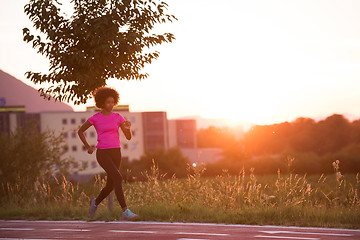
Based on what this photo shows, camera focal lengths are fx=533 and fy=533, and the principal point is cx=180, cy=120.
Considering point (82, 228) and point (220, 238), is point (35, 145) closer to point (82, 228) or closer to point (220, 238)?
point (82, 228)

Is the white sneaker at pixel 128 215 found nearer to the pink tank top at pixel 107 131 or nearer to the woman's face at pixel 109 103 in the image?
the pink tank top at pixel 107 131

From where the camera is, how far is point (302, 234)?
6.66 metres

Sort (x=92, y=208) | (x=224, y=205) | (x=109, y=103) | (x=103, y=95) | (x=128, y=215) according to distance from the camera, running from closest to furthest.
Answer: (x=128, y=215) < (x=109, y=103) < (x=103, y=95) < (x=92, y=208) < (x=224, y=205)

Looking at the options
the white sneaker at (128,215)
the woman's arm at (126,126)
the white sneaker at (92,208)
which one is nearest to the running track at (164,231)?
the white sneaker at (128,215)

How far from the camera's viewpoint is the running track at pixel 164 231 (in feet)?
21.5

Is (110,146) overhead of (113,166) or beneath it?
overhead

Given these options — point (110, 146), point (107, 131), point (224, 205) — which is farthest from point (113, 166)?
point (224, 205)

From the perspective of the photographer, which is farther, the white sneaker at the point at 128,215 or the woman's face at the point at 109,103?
the woman's face at the point at 109,103

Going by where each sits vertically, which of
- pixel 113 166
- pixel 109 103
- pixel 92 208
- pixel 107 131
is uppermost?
pixel 109 103

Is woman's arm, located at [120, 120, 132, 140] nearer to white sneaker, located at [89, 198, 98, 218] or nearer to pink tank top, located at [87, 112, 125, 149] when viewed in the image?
pink tank top, located at [87, 112, 125, 149]

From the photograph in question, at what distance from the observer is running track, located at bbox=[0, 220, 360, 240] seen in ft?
21.5

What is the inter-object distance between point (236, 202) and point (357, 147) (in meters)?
32.0

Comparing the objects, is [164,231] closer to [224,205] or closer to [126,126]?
[126,126]

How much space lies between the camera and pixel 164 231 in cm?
716
